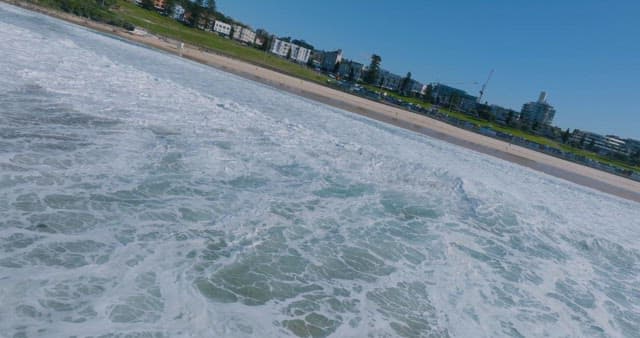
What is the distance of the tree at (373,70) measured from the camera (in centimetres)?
11081

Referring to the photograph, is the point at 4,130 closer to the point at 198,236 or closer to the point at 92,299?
the point at 198,236

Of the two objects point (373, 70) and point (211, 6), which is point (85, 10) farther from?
point (373, 70)

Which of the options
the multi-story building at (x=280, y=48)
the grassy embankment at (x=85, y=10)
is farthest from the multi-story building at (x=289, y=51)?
the grassy embankment at (x=85, y=10)

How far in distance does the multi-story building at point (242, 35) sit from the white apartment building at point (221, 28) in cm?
226

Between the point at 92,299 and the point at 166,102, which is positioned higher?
the point at 166,102

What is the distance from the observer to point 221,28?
122562mm

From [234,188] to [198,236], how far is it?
2.44 meters

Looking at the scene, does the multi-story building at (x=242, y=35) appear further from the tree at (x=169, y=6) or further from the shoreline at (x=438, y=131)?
the shoreline at (x=438, y=131)

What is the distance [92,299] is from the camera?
3945mm

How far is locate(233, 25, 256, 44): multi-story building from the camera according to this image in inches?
5079

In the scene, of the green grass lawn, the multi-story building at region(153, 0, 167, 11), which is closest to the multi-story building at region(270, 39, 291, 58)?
the multi-story building at region(153, 0, 167, 11)

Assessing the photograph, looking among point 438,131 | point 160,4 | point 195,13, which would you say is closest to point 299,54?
point 195,13

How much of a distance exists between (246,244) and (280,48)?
145222mm

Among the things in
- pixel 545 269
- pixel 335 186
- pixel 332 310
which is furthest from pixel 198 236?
pixel 545 269
